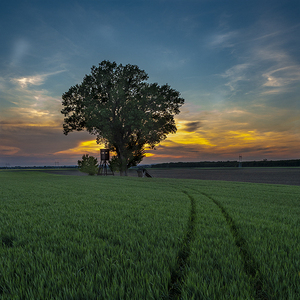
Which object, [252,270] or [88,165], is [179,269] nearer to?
[252,270]

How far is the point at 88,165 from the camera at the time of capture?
40.5m

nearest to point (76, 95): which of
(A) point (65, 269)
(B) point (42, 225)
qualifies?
(B) point (42, 225)

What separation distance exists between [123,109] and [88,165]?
17464 millimetres

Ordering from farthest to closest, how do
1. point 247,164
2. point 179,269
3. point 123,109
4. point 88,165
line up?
point 247,164, point 88,165, point 123,109, point 179,269

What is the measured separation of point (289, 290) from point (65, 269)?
263 centimetres

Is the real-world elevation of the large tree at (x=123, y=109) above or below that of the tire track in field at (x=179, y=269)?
above

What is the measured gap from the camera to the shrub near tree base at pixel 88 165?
40062 millimetres

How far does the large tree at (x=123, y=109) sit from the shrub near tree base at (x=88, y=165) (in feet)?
24.5

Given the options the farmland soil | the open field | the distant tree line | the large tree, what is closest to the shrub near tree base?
the large tree

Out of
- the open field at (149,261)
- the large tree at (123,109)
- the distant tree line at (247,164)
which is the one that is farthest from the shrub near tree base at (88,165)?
the distant tree line at (247,164)

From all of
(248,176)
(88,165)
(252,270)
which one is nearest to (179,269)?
(252,270)

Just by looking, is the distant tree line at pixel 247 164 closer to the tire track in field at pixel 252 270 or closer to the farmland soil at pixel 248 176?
the farmland soil at pixel 248 176

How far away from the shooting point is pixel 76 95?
33.4 m

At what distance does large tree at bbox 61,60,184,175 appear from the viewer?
28984mm
